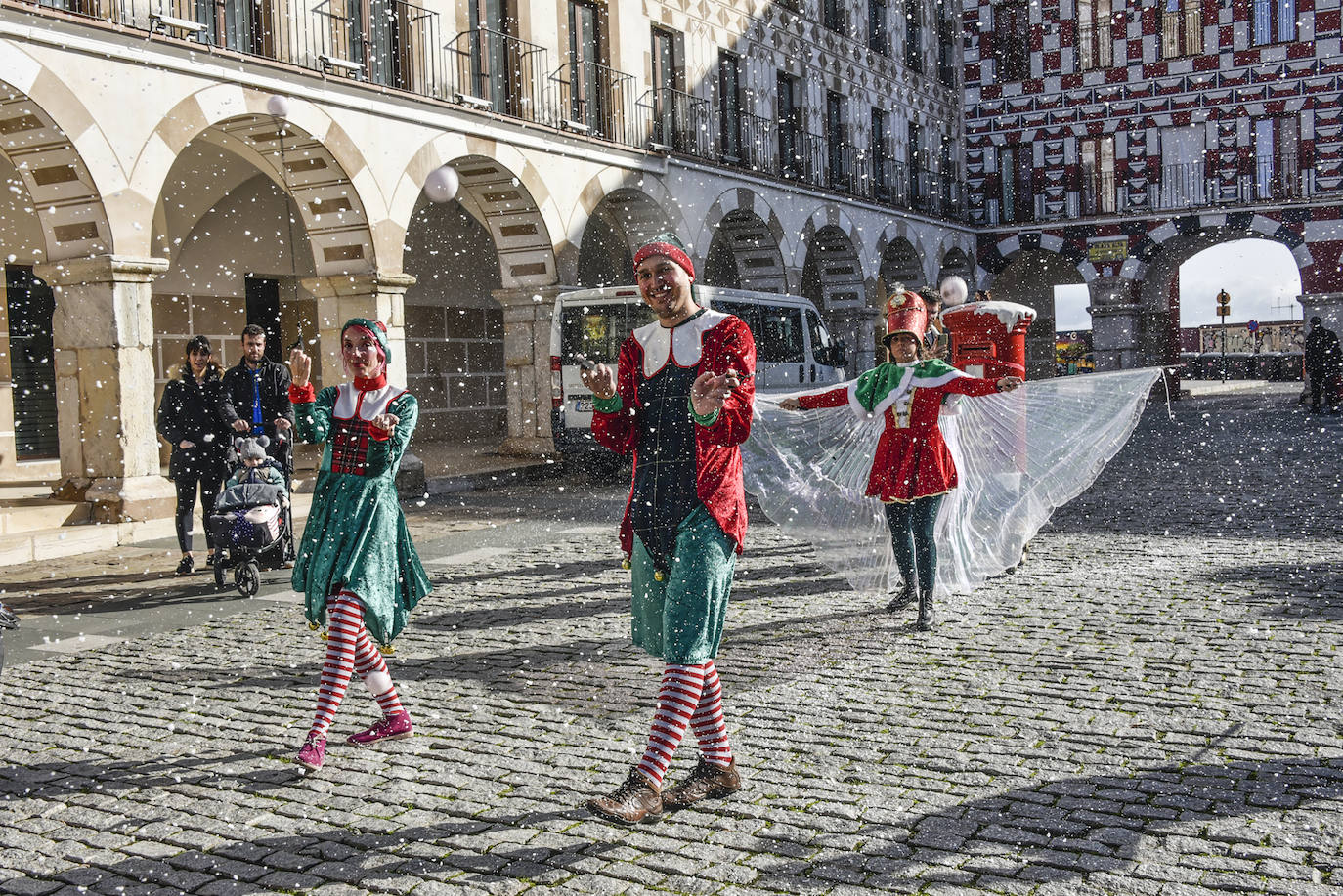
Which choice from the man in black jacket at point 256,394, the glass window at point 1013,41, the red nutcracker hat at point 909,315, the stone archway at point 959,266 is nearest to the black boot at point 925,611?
the red nutcracker hat at point 909,315

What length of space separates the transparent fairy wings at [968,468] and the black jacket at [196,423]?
383cm

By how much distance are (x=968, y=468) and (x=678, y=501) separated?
4146mm

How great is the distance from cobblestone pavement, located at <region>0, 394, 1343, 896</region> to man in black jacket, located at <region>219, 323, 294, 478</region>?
1.47 metres

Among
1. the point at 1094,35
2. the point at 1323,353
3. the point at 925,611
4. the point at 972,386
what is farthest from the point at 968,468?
the point at 1094,35

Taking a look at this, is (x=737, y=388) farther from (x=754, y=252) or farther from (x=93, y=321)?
(x=754, y=252)

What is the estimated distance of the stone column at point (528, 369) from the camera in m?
18.6

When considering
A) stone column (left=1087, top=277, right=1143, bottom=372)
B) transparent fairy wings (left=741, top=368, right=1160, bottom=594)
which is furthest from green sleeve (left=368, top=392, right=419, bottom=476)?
stone column (left=1087, top=277, right=1143, bottom=372)

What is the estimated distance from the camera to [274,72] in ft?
45.2

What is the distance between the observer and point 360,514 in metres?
4.69

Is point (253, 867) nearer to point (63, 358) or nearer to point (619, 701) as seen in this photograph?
point (619, 701)

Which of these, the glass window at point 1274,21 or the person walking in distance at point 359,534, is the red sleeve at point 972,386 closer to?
the person walking in distance at point 359,534

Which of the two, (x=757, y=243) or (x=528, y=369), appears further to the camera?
(x=757, y=243)

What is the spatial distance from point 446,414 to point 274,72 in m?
10.0

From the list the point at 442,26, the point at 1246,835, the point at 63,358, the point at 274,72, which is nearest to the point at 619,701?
the point at 1246,835
